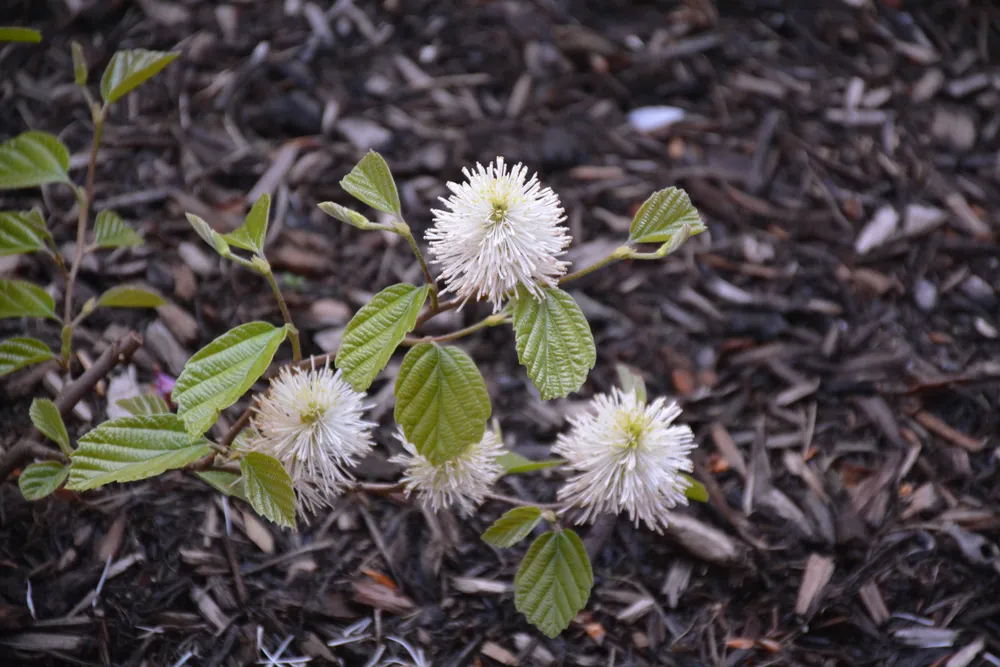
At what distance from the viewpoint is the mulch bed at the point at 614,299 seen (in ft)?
4.78

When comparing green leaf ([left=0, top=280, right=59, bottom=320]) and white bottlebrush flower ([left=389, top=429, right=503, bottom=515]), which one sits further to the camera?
green leaf ([left=0, top=280, right=59, bottom=320])

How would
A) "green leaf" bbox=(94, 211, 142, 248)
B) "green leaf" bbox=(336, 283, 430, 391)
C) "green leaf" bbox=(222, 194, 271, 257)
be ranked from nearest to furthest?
"green leaf" bbox=(336, 283, 430, 391) → "green leaf" bbox=(222, 194, 271, 257) → "green leaf" bbox=(94, 211, 142, 248)

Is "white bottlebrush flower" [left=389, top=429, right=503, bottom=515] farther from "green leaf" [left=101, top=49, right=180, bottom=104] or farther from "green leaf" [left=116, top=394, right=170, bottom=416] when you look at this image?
"green leaf" [left=101, top=49, right=180, bottom=104]

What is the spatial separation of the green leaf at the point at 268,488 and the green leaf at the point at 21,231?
569mm

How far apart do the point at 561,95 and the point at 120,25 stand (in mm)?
1237

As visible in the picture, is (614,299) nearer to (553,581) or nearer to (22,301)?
(553,581)

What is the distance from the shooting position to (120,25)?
7.46 ft

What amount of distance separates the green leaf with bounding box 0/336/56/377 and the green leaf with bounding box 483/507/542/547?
0.74 metres

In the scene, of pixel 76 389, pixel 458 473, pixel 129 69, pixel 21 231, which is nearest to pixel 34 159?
pixel 21 231

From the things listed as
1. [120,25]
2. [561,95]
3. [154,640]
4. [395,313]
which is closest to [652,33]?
[561,95]

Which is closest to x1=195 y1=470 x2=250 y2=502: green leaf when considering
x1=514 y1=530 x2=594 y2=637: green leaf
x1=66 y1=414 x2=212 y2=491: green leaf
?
x1=66 y1=414 x2=212 y2=491: green leaf

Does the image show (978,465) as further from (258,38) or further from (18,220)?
(258,38)

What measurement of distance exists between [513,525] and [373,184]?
53 centimetres

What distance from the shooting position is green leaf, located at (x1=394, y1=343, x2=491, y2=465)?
989 millimetres
